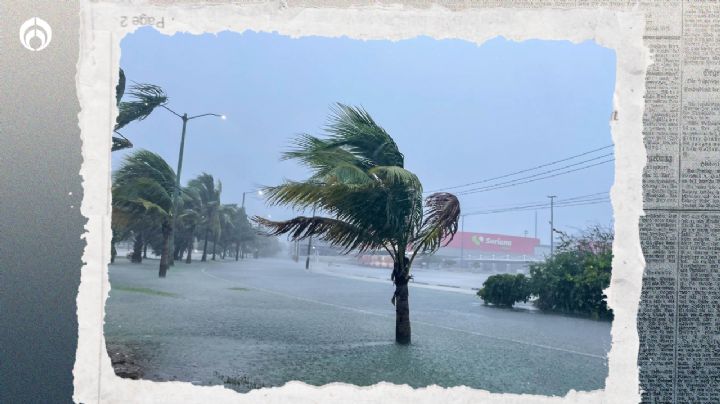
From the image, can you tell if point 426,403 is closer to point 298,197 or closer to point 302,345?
point 302,345

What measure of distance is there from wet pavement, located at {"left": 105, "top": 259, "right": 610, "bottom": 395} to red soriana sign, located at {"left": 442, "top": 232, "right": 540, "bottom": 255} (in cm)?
35

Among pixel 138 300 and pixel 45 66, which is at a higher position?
pixel 45 66

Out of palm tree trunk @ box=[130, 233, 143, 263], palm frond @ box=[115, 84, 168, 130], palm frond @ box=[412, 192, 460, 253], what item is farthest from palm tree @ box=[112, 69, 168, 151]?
palm frond @ box=[412, 192, 460, 253]

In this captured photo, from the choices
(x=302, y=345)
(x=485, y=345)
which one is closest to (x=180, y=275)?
(x=302, y=345)

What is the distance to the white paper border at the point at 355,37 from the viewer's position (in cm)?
292

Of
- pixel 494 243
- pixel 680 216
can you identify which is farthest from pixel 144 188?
pixel 680 216

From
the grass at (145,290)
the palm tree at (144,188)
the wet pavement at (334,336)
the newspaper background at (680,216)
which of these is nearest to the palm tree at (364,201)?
the wet pavement at (334,336)

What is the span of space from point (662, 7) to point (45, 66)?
4.04 m

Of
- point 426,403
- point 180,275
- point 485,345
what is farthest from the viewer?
point 180,275

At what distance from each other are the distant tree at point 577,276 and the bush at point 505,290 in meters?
0.08

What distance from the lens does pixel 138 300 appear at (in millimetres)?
3209

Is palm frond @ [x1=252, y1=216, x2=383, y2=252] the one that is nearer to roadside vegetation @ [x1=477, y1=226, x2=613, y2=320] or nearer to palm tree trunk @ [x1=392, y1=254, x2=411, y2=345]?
palm tree trunk @ [x1=392, y1=254, x2=411, y2=345]

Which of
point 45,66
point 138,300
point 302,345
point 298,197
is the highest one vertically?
point 45,66

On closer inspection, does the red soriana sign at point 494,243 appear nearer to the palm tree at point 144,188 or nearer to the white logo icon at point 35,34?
the palm tree at point 144,188
